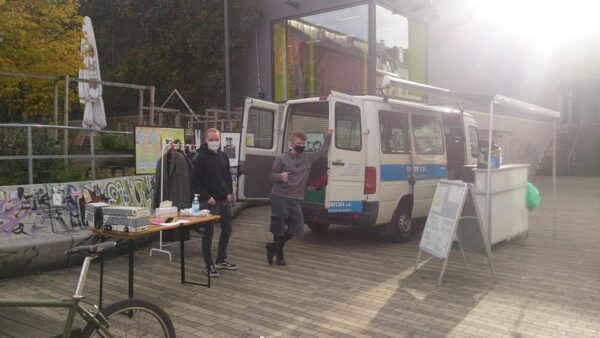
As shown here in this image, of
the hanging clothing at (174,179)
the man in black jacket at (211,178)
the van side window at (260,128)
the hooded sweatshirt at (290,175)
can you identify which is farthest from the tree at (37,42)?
the hooded sweatshirt at (290,175)

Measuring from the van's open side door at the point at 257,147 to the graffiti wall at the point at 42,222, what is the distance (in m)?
2.07

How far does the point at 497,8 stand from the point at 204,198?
66.5ft

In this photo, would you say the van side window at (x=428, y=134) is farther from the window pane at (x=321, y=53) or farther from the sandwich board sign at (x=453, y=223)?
the window pane at (x=321, y=53)

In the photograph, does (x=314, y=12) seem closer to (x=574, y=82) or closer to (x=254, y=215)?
(x=254, y=215)

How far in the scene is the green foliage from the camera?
25.4m

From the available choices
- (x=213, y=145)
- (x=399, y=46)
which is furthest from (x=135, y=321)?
(x=399, y=46)

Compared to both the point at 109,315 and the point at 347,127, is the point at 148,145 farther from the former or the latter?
the point at 109,315

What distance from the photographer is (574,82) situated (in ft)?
76.5

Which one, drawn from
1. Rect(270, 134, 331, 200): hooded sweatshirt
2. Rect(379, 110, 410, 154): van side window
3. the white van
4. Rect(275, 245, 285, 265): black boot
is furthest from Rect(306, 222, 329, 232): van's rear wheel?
Rect(270, 134, 331, 200): hooded sweatshirt

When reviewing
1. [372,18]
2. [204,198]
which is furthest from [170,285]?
[372,18]

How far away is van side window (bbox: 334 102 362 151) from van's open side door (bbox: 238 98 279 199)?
1272 mm

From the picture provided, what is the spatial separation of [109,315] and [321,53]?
11663mm

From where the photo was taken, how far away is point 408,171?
8195 mm

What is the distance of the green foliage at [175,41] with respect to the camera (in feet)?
83.3
